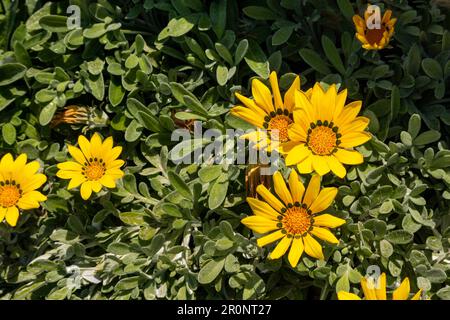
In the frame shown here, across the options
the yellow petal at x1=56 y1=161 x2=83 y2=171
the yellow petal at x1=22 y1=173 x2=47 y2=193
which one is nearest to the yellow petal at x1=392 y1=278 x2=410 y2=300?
the yellow petal at x1=56 y1=161 x2=83 y2=171

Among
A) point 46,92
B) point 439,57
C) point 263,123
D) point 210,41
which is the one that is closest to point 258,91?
→ point 263,123

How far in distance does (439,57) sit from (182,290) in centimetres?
147

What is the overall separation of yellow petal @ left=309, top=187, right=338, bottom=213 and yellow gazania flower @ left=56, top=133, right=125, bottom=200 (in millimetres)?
809

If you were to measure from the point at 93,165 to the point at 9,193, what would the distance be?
14.6 inches

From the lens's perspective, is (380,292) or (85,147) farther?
(85,147)

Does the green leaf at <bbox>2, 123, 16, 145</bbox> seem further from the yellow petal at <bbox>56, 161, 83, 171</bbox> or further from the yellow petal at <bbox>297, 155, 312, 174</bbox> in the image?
the yellow petal at <bbox>297, 155, 312, 174</bbox>

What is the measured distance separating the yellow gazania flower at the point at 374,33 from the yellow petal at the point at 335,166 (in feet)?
1.69

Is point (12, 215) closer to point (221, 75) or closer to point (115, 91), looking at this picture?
point (115, 91)

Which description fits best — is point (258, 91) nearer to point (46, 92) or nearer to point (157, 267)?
point (157, 267)

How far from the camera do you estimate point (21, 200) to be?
2668 millimetres

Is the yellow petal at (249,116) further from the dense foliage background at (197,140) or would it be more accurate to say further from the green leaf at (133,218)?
the green leaf at (133,218)

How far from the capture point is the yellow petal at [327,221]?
7.60 feet

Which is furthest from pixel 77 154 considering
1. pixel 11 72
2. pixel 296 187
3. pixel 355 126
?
pixel 355 126

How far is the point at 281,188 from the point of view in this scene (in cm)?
240
